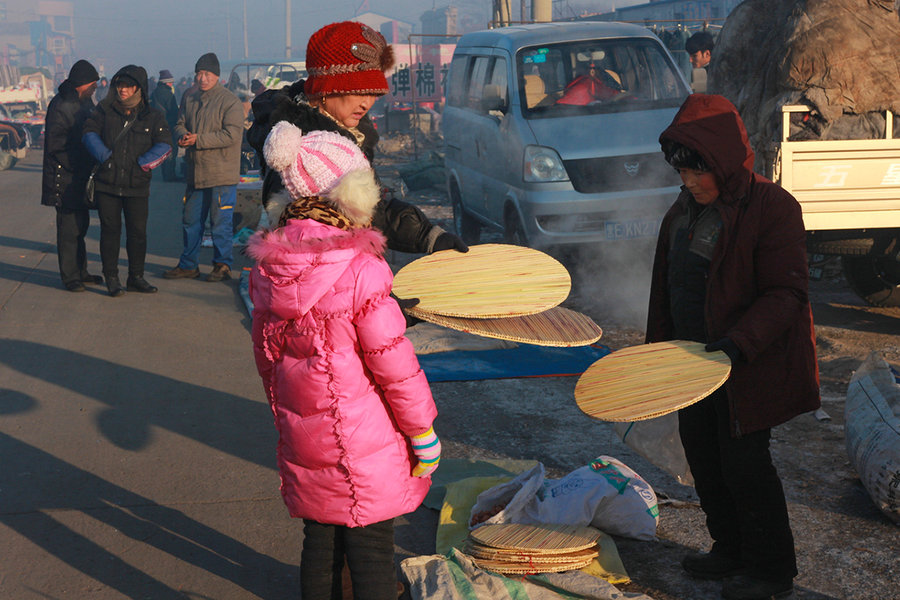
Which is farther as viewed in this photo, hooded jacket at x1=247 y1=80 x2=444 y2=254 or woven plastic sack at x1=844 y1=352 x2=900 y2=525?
woven plastic sack at x1=844 y1=352 x2=900 y2=525

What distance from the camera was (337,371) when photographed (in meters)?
2.56

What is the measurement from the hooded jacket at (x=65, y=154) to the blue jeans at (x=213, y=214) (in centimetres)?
101

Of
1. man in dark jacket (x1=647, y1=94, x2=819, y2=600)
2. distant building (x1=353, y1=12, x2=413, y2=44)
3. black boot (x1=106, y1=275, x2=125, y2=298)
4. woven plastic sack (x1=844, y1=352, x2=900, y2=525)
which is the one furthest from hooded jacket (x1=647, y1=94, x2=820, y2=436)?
distant building (x1=353, y1=12, x2=413, y2=44)

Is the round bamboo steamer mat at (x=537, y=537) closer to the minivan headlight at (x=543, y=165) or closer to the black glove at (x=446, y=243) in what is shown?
the black glove at (x=446, y=243)

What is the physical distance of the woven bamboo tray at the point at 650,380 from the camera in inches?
107

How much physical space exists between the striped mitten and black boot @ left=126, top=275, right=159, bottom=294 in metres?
6.69

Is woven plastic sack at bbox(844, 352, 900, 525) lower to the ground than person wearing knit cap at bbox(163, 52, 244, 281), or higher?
lower

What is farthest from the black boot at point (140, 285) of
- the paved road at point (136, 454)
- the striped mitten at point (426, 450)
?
the striped mitten at point (426, 450)

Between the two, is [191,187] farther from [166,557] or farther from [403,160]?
[403,160]

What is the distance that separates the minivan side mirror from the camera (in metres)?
8.80

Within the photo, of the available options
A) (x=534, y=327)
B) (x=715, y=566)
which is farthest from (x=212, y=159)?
(x=715, y=566)

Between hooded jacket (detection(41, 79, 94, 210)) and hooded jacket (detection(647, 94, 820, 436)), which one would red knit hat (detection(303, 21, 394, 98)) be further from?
hooded jacket (detection(41, 79, 94, 210))

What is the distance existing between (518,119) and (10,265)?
19.6ft

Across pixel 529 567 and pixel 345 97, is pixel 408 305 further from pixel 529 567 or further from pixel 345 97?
pixel 529 567
